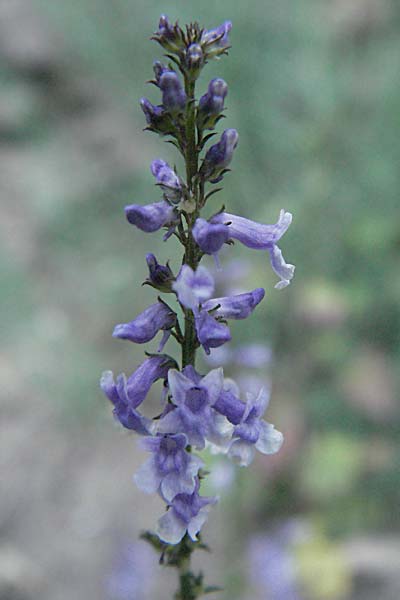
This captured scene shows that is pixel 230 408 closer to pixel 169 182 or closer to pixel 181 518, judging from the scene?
pixel 181 518

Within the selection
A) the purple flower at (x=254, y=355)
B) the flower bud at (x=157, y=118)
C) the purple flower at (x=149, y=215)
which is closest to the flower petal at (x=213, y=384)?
the purple flower at (x=149, y=215)

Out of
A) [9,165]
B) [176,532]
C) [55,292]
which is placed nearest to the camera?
[176,532]

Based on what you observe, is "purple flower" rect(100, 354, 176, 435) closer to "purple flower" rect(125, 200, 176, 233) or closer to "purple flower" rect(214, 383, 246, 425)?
"purple flower" rect(214, 383, 246, 425)

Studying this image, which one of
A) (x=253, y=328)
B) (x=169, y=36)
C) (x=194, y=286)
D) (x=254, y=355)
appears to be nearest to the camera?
(x=194, y=286)

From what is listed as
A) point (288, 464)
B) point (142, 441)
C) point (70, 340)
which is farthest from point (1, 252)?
point (142, 441)

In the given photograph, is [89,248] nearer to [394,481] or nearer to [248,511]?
[248,511]

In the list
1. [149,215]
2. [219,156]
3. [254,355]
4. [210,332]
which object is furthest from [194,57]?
[254,355]

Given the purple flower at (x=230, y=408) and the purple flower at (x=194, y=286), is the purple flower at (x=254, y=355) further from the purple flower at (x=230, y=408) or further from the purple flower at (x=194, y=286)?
the purple flower at (x=194, y=286)
